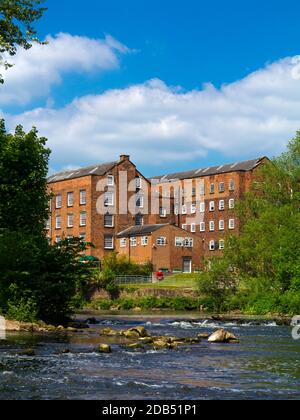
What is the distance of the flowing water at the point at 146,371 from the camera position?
15.3m

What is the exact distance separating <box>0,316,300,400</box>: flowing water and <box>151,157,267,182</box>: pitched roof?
2843 inches

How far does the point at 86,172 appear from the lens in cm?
9844

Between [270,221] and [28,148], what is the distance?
23.8 m

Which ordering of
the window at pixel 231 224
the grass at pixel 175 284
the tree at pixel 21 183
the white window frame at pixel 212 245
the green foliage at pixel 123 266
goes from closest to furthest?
1. the tree at pixel 21 183
2. the grass at pixel 175 284
3. the green foliage at pixel 123 266
4. the window at pixel 231 224
5. the white window frame at pixel 212 245

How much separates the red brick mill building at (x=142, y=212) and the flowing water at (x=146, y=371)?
63683 mm

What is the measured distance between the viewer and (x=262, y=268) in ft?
194

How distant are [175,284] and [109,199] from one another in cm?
2312

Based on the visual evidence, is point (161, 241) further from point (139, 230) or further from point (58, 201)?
point (58, 201)

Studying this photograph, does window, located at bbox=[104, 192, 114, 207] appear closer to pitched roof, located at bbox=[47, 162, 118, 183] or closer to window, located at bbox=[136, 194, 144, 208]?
pitched roof, located at bbox=[47, 162, 118, 183]

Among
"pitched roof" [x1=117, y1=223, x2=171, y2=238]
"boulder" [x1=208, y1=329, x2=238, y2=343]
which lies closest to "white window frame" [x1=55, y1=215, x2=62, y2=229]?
"pitched roof" [x1=117, y1=223, x2=171, y2=238]

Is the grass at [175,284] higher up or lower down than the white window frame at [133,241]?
lower down

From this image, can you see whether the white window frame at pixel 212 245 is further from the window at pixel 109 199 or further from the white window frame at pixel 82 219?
the white window frame at pixel 82 219

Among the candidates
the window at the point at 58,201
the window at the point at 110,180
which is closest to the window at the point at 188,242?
the window at the point at 110,180
